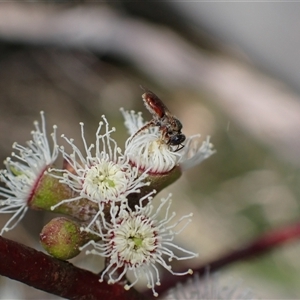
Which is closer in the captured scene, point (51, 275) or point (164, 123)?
point (51, 275)

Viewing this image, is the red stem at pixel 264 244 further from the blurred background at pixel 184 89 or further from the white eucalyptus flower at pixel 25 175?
the blurred background at pixel 184 89

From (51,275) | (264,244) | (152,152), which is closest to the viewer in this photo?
(51,275)

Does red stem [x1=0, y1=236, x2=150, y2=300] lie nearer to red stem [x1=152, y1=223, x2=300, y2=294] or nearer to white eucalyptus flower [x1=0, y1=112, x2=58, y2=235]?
Result: white eucalyptus flower [x1=0, y1=112, x2=58, y2=235]

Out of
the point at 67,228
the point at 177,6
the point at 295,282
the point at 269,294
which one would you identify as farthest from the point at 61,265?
the point at 177,6

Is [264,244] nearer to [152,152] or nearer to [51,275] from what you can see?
[152,152]

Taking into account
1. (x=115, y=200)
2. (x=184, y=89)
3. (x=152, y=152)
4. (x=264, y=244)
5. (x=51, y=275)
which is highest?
(x=184, y=89)

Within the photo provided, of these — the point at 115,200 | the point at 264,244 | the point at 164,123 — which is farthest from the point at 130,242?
the point at 264,244

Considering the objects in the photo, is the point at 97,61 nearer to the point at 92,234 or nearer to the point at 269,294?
the point at 269,294
